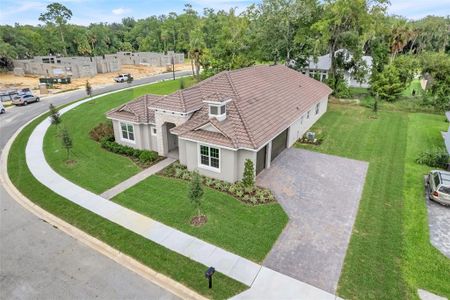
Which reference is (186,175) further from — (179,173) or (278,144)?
(278,144)

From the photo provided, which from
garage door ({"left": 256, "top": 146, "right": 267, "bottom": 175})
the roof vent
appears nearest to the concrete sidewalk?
the roof vent

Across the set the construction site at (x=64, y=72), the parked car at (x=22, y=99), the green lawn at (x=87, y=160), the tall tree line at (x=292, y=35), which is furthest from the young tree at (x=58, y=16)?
the green lawn at (x=87, y=160)

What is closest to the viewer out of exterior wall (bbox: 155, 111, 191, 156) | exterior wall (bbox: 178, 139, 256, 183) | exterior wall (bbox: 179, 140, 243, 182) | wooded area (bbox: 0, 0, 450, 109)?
exterior wall (bbox: 178, 139, 256, 183)

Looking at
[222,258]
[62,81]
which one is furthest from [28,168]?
[62,81]

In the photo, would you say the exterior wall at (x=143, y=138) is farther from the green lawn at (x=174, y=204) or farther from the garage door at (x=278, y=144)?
the garage door at (x=278, y=144)

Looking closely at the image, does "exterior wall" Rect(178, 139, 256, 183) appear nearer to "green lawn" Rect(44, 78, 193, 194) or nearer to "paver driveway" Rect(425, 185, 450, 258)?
"green lawn" Rect(44, 78, 193, 194)

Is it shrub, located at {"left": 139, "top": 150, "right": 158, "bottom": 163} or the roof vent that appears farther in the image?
shrub, located at {"left": 139, "top": 150, "right": 158, "bottom": 163}
